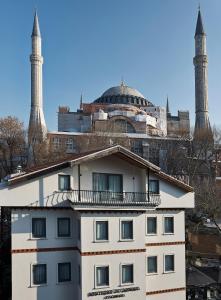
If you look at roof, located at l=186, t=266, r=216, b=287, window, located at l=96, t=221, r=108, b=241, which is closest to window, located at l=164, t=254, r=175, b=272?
roof, located at l=186, t=266, r=216, b=287

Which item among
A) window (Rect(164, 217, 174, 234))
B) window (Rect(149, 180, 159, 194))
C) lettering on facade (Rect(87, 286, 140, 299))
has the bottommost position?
lettering on facade (Rect(87, 286, 140, 299))

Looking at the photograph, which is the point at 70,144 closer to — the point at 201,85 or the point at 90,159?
the point at 201,85

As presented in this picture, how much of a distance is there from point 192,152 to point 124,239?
3916cm

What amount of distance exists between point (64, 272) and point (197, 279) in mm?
9627

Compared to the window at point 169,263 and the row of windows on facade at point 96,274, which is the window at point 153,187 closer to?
the window at point 169,263

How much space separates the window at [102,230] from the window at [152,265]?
3.20m

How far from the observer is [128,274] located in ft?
59.7

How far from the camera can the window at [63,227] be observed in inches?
703

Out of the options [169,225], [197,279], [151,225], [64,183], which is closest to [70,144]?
[197,279]

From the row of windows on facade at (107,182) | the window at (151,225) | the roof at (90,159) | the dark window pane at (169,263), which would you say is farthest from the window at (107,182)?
the dark window pane at (169,263)

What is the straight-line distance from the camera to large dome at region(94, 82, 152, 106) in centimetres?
8712

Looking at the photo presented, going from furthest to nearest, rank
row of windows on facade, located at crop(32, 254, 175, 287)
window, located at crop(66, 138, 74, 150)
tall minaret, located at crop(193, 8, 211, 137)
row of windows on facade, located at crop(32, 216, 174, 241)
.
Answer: tall minaret, located at crop(193, 8, 211, 137), window, located at crop(66, 138, 74, 150), row of windows on facade, located at crop(32, 216, 174, 241), row of windows on facade, located at crop(32, 254, 175, 287)

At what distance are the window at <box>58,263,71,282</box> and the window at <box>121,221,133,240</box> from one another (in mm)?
3080

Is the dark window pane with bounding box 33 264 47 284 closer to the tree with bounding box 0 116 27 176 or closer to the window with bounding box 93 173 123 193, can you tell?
the window with bounding box 93 173 123 193
